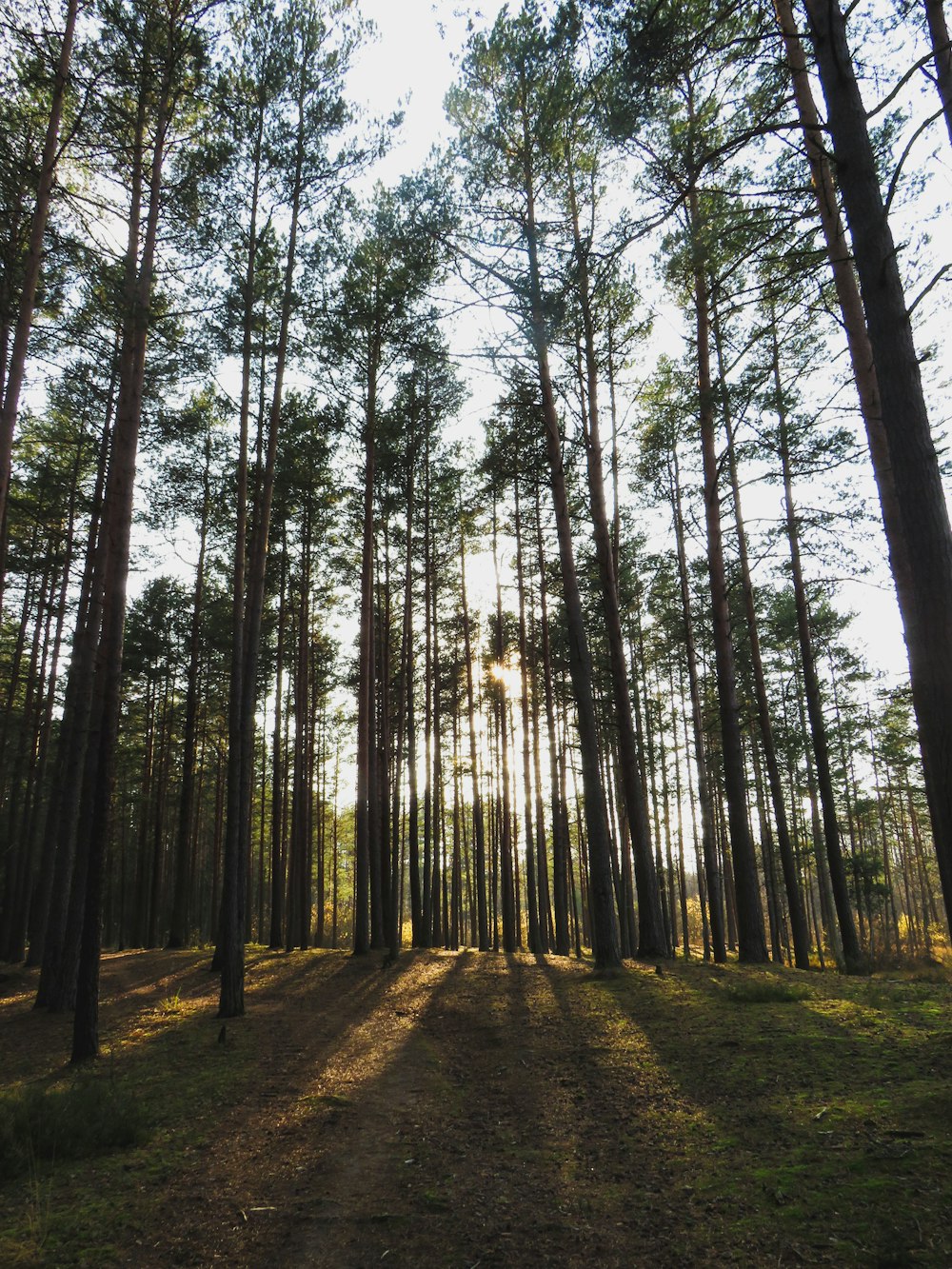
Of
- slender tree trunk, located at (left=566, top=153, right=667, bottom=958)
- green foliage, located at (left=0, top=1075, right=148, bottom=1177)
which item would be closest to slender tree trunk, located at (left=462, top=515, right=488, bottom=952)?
slender tree trunk, located at (left=566, top=153, right=667, bottom=958)

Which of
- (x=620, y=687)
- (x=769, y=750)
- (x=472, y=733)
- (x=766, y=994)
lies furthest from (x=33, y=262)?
(x=472, y=733)

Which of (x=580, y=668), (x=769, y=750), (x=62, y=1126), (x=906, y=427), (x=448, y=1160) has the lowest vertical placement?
(x=448, y=1160)

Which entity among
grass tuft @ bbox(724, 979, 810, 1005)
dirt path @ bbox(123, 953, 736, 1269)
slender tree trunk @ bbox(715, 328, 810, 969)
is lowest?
dirt path @ bbox(123, 953, 736, 1269)

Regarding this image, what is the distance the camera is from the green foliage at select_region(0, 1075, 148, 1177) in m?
4.53

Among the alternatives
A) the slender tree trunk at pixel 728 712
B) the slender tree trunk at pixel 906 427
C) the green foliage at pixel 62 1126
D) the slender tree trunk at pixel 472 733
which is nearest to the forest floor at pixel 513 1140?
the green foliage at pixel 62 1126

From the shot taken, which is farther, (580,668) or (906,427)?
(580,668)

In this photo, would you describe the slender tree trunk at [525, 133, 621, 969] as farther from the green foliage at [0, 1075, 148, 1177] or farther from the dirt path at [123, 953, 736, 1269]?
the green foliage at [0, 1075, 148, 1177]

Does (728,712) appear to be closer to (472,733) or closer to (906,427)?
(906,427)

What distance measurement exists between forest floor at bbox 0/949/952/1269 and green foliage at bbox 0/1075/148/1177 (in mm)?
16

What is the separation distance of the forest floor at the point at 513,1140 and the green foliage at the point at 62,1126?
2 cm

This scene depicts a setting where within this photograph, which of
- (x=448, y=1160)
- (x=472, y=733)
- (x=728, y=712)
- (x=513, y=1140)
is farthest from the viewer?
(x=472, y=733)

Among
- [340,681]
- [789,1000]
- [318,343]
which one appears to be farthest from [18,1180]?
[340,681]

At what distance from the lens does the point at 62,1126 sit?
190 inches

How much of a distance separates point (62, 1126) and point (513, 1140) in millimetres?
3217
